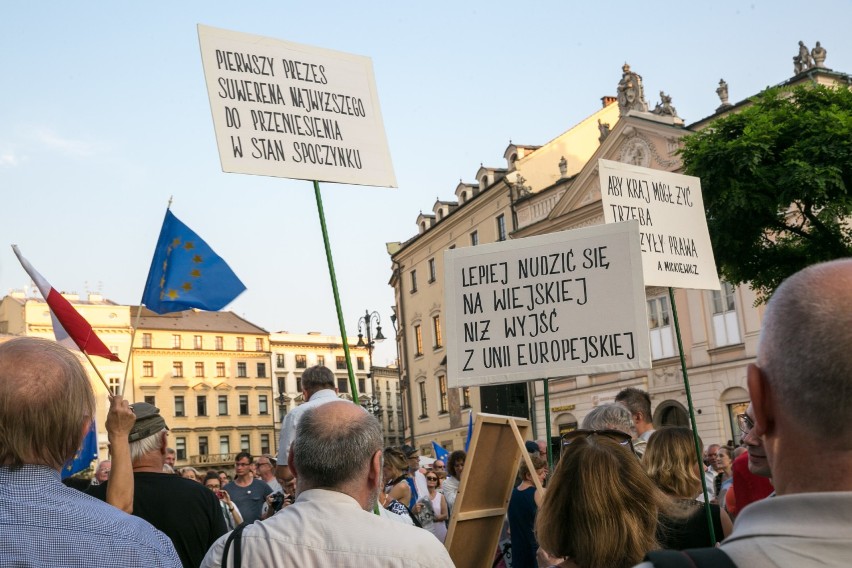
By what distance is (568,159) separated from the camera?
45.2 meters

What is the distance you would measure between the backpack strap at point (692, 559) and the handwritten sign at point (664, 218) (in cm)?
537

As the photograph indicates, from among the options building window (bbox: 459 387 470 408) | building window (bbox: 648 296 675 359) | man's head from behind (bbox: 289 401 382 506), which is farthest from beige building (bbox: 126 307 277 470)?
man's head from behind (bbox: 289 401 382 506)

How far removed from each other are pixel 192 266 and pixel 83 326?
125cm

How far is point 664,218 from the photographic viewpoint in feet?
23.8

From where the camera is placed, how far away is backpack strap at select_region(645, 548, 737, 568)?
129cm

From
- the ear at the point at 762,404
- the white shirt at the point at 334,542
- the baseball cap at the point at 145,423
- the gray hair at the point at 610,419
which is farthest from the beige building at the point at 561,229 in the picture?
the ear at the point at 762,404

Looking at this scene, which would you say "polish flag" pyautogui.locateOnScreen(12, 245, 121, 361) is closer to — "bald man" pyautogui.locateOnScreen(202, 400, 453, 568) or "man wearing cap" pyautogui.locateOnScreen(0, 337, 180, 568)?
"bald man" pyautogui.locateOnScreen(202, 400, 453, 568)

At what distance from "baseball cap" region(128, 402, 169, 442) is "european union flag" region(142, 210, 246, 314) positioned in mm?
2447

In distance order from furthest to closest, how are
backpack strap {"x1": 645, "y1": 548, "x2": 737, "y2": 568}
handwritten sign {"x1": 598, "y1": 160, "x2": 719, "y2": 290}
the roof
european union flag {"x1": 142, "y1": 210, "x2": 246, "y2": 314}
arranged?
1. the roof
2. european union flag {"x1": 142, "y1": 210, "x2": 246, "y2": 314}
3. handwritten sign {"x1": 598, "y1": 160, "x2": 719, "y2": 290}
4. backpack strap {"x1": 645, "y1": 548, "x2": 737, "y2": 568}

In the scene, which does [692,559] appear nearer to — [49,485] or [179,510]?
[49,485]

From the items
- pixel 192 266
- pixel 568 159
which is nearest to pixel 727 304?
pixel 568 159

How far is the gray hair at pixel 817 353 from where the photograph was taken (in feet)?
4.56

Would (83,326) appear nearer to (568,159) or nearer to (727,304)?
(727,304)

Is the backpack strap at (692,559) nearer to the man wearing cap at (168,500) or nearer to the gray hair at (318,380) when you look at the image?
the man wearing cap at (168,500)
